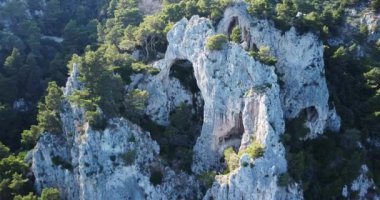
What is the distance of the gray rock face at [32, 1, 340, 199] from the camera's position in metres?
61.3

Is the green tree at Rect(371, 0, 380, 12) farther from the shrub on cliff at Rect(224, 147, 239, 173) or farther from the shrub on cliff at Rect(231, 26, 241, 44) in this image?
the shrub on cliff at Rect(224, 147, 239, 173)

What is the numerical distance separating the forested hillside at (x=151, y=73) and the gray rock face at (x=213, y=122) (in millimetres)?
1460

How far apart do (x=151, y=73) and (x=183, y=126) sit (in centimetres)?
871

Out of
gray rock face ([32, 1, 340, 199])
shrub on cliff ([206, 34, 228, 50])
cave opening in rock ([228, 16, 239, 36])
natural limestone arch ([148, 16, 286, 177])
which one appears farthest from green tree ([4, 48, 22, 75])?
shrub on cliff ([206, 34, 228, 50])

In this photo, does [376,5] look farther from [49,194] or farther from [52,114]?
[49,194]

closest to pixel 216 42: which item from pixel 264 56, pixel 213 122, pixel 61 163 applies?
pixel 264 56

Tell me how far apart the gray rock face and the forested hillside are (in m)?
1.46

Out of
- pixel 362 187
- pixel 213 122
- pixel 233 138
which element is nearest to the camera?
pixel 362 187

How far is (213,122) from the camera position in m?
67.3

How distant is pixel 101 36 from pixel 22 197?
127ft

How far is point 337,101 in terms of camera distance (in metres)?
75.6

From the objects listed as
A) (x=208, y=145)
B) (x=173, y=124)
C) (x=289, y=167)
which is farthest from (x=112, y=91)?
(x=289, y=167)

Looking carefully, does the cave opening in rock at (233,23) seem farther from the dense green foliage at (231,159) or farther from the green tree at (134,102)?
the dense green foliage at (231,159)

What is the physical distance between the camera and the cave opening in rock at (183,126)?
66.7m
